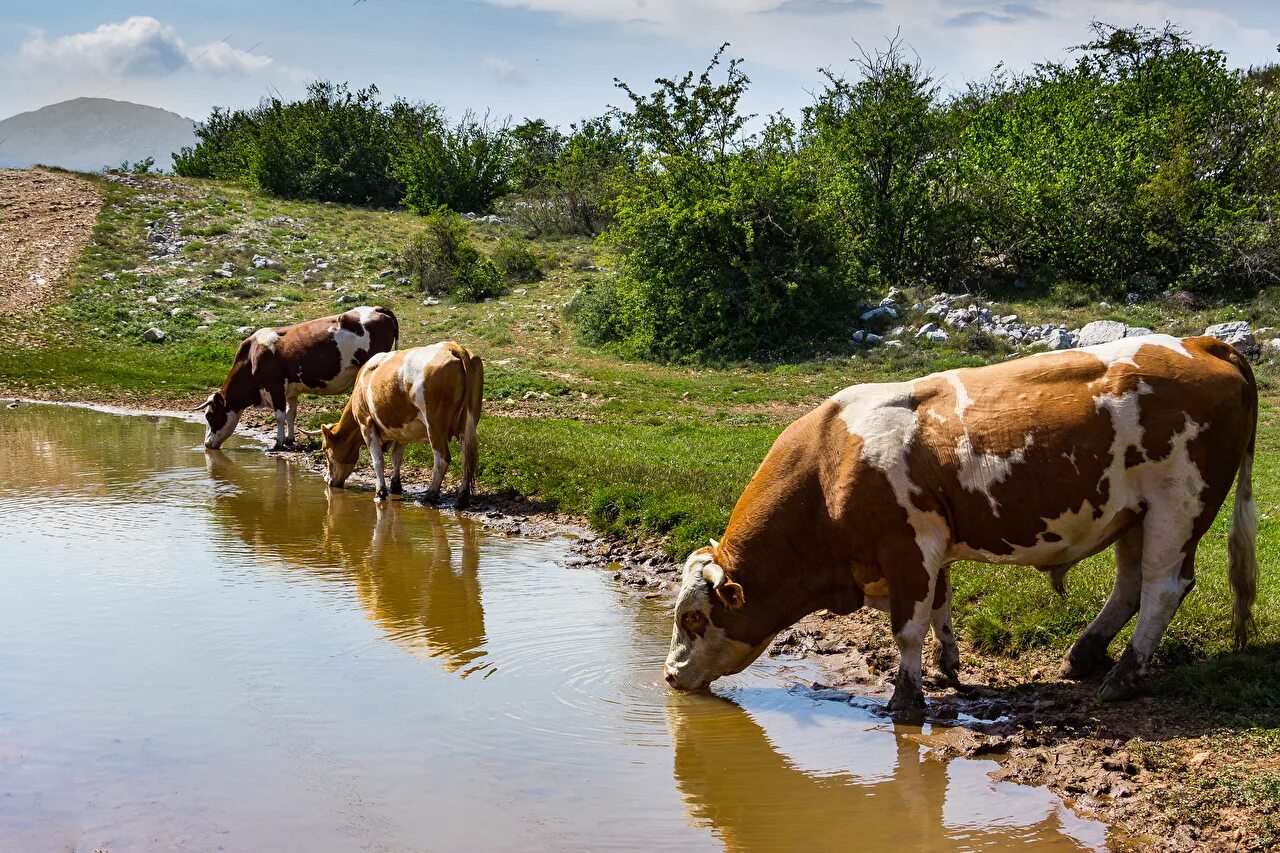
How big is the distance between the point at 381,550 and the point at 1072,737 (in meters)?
7.99

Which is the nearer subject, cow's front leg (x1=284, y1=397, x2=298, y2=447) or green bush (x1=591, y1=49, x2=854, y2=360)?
cow's front leg (x1=284, y1=397, x2=298, y2=447)

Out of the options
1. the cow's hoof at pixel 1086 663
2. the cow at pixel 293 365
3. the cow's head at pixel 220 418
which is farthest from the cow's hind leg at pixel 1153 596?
the cow's head at pixel 220 418

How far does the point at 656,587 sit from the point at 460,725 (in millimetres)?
3698

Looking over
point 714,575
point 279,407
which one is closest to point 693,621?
point 714,575

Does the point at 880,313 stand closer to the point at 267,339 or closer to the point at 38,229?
the point at 267,339

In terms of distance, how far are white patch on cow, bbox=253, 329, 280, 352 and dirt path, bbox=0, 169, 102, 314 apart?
1590 cm

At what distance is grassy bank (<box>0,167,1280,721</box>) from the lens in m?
8.76

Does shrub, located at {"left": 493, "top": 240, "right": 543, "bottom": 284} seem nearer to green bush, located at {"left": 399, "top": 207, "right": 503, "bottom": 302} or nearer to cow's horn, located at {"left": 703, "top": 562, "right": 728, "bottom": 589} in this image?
green bush, located at {"left": 399, "top": 207, "right": 503, "bottom": 302}

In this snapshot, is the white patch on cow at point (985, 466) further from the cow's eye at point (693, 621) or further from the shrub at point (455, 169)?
the shrub at point (455, 169)

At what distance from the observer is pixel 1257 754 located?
6.26 metres

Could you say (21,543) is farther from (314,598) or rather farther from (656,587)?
(656,587)

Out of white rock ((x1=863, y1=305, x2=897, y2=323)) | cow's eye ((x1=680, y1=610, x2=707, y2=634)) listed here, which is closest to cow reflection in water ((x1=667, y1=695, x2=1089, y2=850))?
cow's eye ((x1=680, y1=610, x2=707, y2=634))

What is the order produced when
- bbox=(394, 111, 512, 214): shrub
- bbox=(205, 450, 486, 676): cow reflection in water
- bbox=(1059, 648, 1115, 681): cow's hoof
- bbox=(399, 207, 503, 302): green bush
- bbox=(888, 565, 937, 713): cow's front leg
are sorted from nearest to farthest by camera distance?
bbox=(888, 565, 937, 713): cow's front leg, bbox=(1059, 648, 1115, 681): cow's hoof, bbox=(205, 450, 486, 676): cow reflection in water, bbox=(399, 207, 503, 302): green bush, bbox=(394, 111, 512, 214): shrub

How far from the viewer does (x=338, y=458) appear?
1666 cm
